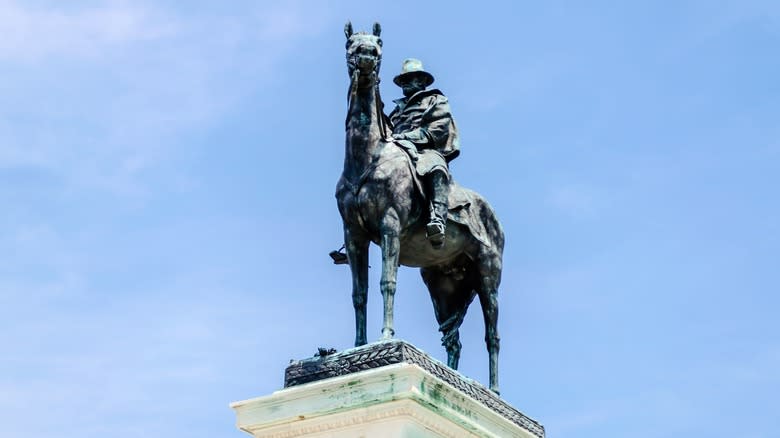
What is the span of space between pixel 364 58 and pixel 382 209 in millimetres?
1466

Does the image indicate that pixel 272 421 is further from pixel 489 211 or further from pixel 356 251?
pixel 489 211

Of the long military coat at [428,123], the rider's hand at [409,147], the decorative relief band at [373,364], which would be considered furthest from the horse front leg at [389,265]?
the long military coat at [428,123]

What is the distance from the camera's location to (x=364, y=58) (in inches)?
579

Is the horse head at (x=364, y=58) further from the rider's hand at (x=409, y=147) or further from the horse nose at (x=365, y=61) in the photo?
A: the rider's hand at (x=409, y=147)

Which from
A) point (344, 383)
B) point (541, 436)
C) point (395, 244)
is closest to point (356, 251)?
point (395, 244)

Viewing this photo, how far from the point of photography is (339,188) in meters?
15.1

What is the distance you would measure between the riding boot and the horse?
149mm

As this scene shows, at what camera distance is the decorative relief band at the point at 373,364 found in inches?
550

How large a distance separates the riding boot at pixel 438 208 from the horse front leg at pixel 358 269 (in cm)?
68

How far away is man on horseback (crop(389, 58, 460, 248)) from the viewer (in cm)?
1506

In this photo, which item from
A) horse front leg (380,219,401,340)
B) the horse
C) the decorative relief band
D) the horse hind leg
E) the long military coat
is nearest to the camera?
the decorative relief band

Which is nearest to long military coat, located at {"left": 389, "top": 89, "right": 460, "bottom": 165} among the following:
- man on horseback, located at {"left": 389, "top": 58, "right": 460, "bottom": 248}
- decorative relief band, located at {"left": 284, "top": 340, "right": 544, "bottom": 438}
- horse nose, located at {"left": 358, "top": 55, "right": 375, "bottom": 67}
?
man on horseback, located at {"left": 389, "top": 58, "right": 460, "bottom": 248}

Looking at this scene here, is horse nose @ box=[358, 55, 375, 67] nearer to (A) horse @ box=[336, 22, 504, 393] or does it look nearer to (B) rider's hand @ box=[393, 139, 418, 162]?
(A) horse @ box=[336, 22, 504, 393]

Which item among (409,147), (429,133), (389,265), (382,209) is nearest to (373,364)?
(389,265)
